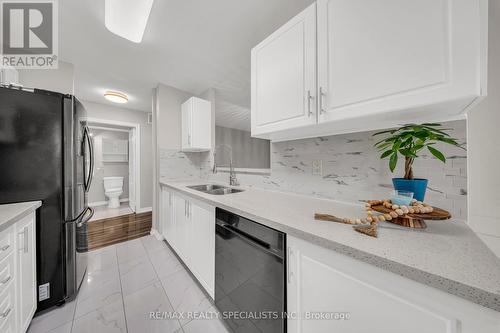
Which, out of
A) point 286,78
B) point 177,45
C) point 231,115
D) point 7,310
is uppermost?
point 177,45

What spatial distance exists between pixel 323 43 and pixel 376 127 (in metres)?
0.57

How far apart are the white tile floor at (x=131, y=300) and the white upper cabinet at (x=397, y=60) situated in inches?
65.4

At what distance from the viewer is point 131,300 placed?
1.45m

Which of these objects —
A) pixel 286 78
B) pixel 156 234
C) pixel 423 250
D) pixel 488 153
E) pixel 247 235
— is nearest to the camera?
pixel 423 250

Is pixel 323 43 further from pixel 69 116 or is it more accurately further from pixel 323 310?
pixel 69 116

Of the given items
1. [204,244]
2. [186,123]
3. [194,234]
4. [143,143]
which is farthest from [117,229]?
[204,244]

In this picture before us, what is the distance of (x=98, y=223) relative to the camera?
323cm

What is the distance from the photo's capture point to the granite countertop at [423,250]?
42cm

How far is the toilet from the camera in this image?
14.2 ft

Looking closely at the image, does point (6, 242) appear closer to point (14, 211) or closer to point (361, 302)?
point (14, 211)

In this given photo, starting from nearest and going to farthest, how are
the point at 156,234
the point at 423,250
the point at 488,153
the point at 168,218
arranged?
the point at 423,250, the point at 488,153, the point at 168,218, the point at 156,234

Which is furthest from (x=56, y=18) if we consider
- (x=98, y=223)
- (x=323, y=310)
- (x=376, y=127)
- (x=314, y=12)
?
(x=98, y=223)

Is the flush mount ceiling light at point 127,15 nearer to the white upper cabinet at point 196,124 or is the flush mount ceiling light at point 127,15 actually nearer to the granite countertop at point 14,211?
the white upper cabinet at point 196,124

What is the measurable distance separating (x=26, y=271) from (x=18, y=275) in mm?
97
